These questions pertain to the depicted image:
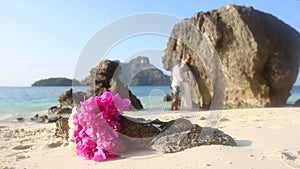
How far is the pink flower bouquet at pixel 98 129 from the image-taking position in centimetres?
287

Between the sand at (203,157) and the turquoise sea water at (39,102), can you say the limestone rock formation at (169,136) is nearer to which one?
the sand at (203,157)

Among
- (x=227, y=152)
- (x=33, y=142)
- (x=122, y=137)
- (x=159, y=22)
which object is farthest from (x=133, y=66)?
(x=227, y=152)

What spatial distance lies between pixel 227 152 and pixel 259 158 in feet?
0.94

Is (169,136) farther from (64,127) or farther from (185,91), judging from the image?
(185,91)

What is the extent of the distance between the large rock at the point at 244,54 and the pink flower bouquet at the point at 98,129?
33.6 ft

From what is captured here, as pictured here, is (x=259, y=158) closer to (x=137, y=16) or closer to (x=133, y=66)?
(x=137, y=16)

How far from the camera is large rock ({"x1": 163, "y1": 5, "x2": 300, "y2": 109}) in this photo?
13430mm

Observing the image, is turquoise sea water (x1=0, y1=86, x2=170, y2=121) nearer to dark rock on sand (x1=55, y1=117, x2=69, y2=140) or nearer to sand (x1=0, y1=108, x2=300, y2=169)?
dark rock on sand (x1=55, y1=117, x2=69, y2=140)

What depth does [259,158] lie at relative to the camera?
8.32ft

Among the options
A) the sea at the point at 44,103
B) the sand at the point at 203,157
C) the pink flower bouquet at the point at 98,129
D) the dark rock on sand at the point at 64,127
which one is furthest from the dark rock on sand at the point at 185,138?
the sea at the point at 44,103

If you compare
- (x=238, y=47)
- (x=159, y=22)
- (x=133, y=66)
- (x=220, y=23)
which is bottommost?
(x=133, y=66)

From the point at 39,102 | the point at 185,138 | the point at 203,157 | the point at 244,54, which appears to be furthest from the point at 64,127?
the point at 39,102

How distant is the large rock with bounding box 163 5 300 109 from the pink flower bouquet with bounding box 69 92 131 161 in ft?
33.6

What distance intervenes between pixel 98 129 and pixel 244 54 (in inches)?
469
